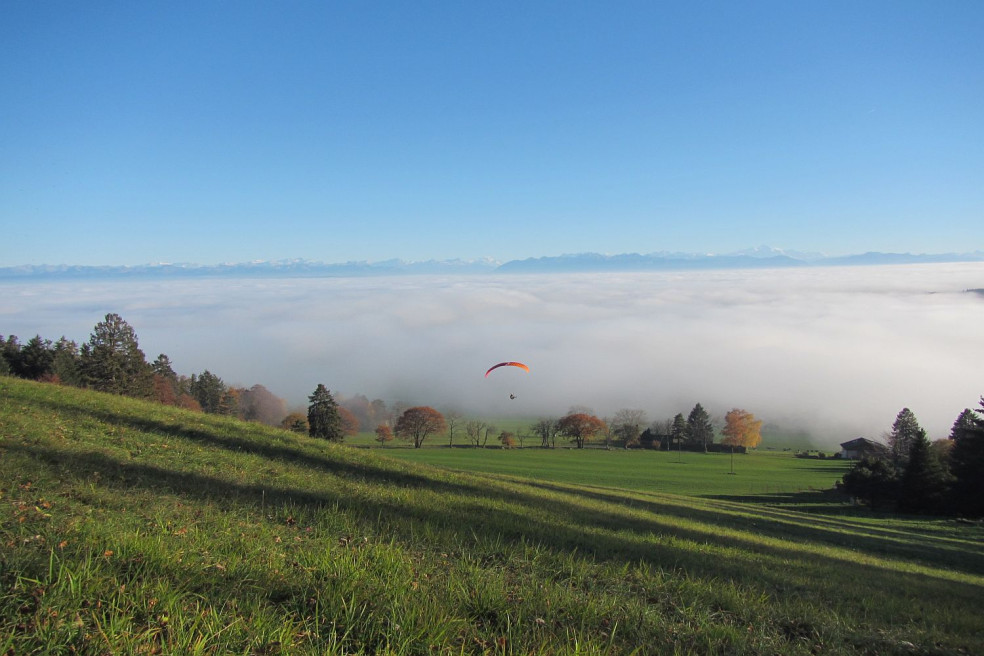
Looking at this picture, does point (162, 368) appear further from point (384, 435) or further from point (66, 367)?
point (384, 435)

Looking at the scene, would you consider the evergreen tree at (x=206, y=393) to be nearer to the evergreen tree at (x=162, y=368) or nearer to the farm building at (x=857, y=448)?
the evergreen tree at (x=162, y=368)

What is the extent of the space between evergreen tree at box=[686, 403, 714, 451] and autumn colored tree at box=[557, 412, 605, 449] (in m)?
15.9

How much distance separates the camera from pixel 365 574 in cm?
465

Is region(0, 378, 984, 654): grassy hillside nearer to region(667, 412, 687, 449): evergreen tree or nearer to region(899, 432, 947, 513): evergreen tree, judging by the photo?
region(899, 432, 947, 513): evergreen tree

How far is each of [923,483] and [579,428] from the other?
47958mm

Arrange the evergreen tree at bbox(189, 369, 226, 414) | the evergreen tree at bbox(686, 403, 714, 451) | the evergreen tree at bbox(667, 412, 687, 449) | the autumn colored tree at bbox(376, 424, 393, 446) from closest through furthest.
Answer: the evergreen tree at bbox(189, 369, 226, 414) < the autumn colored tree at bbox(376, 424, 393, 446) < the evergreen tree at bbox(667, 412, 687, 449) < the evergreen tree at bbox(686, 403, 714, 451)

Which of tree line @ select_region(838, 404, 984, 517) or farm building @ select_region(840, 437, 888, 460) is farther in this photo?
farm building @ select_region(840, 437, 888, 460)

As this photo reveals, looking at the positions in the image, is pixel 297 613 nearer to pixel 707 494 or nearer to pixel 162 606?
pixel 162 606

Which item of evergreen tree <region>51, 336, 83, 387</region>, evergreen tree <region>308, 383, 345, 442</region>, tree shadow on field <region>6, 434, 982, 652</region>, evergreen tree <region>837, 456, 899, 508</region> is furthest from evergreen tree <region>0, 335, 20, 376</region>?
evergreen tree <region>837, 456, 899, 508</region>

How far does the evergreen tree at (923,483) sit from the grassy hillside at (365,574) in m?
32.6

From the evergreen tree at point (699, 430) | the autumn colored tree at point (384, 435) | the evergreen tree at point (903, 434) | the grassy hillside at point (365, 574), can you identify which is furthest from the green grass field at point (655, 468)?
the grassy hillside at point (365, 574)

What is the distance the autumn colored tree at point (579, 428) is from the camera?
8150cm

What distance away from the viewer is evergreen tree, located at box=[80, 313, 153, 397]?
167ft

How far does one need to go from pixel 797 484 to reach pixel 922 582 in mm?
48549
